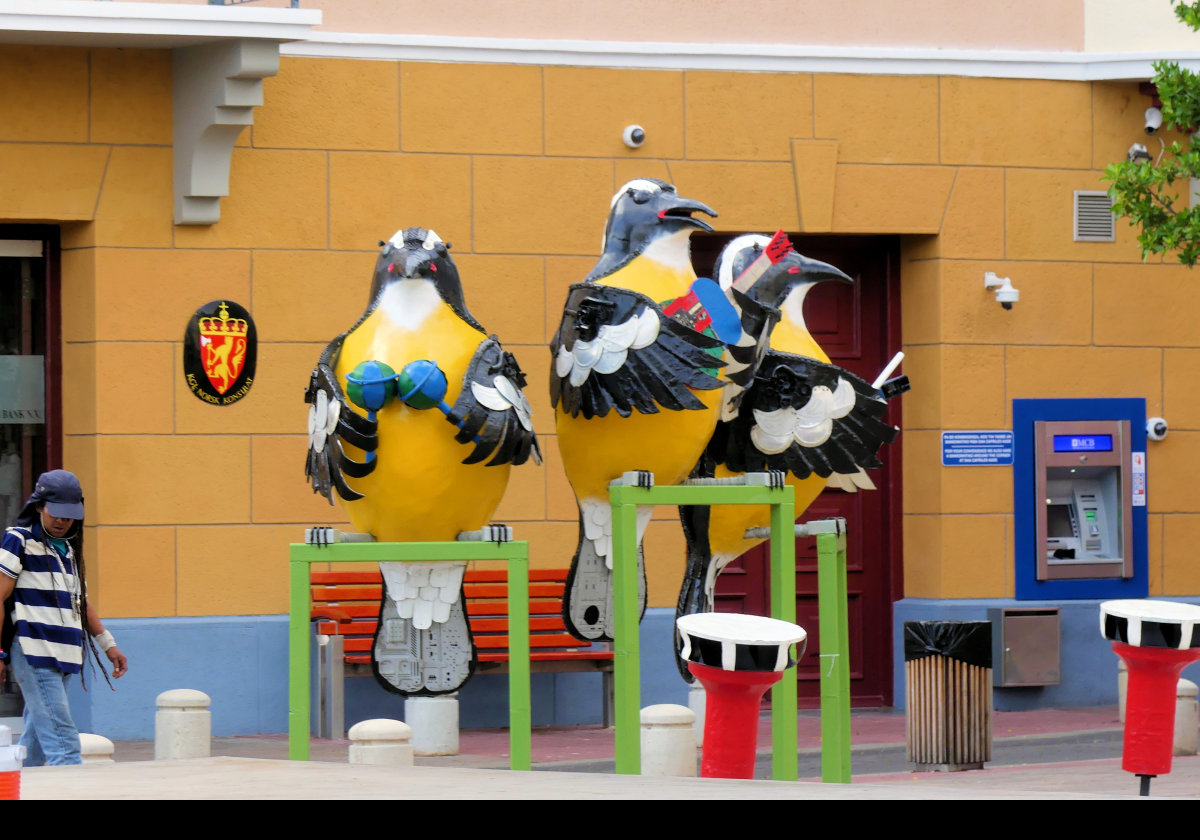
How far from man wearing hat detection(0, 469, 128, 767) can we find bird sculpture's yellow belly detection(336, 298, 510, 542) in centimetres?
149

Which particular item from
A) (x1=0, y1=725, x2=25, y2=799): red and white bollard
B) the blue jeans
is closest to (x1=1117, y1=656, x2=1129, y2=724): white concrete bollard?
the blue jeans

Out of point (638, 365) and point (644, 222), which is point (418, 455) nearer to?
point (638, 365)

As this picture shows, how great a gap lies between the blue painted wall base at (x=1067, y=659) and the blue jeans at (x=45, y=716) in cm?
617

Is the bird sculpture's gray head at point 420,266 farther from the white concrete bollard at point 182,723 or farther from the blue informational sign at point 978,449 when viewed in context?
the blue informational sign at point 978,449

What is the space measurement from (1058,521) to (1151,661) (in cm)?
565

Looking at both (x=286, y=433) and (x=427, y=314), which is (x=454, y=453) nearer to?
(x=427, y=314)

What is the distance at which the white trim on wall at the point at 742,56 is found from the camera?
36.8 ft

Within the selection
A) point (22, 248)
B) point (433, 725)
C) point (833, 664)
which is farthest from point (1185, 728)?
point (22, 248)

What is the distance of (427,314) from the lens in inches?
263

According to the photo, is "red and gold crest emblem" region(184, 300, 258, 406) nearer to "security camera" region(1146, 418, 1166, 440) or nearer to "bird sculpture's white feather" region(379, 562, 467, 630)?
"bird sculpture's white feather" region(379, 562, 467, 630)

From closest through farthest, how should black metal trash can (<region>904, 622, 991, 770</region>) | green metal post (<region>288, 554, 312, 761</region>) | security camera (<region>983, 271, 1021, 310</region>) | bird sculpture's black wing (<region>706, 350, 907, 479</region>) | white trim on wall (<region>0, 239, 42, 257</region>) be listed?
green metal post (<region>288, 554, 312, 761</region>) < bird sculpture's black wing (<region>706, 350, 907, 479</region>) < black metal trash can (<region>904, 622, 991, 770</region>) < white trim on wall (<region>0, 239, 42, 257</region>) < security camera (<region>983, 271, 1021, 310</region>)

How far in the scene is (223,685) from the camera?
1095cm

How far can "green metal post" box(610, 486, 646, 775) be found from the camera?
662 cm
